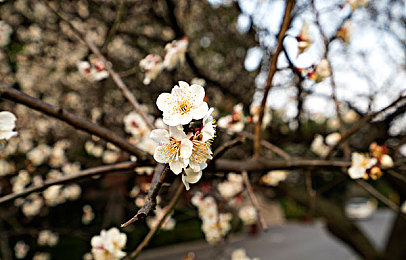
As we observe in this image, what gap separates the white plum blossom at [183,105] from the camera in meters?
0.76

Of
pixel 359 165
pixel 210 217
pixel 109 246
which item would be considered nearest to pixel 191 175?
pixel 109 246

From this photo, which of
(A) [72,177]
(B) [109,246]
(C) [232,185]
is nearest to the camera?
(A) [72,177]

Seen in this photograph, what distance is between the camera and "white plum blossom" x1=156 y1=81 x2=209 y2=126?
0.76 m

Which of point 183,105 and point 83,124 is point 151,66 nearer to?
point 83,124

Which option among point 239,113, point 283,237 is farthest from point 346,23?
point 283,237

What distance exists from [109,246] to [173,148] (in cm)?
71

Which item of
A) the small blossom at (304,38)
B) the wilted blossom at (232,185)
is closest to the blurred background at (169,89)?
the wilted blossom at (232,185)

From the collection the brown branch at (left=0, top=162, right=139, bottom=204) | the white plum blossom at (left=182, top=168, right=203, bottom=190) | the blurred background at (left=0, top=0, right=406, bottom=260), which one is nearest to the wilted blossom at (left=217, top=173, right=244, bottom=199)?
the blurred background at (left=0, top=0, right=406, bottom=260)

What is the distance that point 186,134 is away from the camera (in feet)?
2.62

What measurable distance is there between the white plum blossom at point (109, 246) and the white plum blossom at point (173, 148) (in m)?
0.68

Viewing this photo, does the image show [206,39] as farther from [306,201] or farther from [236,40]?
[306,201]

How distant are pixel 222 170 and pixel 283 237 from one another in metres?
13.7

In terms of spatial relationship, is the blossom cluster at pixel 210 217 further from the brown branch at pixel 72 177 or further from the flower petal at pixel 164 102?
the flower petal at pixel 164 102

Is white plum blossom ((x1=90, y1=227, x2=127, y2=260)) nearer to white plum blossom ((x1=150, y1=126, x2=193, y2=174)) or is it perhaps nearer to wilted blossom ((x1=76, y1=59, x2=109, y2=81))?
white plum blossom ((x1=150, y1=126, x2=193, y2=174))
